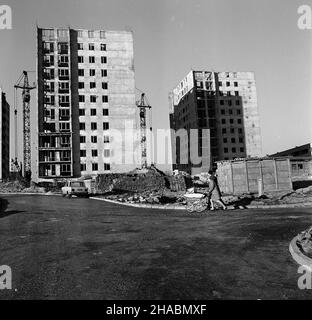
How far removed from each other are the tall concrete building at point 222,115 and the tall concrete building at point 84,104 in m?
26.6

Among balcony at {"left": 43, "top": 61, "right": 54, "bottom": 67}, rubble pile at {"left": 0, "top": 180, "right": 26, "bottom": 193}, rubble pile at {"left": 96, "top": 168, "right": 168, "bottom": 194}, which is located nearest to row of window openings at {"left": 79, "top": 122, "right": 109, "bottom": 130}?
A: balcony at {"left": 43, "top": 61, "right": 54, "bottom": 67}

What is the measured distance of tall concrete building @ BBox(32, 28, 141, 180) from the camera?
59.9 metres

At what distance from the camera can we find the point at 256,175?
976 inches

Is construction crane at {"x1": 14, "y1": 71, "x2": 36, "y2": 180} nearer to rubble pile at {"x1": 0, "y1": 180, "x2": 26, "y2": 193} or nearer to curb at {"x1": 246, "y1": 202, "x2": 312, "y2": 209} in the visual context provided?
rubble pile at {"x1": 0, "y1": 180, "x2": 26, "y2": 193}

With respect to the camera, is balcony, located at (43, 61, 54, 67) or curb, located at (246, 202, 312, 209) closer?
curb, located at (246, 202, 312, 209)

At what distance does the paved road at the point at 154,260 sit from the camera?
5.03 meters

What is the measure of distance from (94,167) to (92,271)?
180 feet

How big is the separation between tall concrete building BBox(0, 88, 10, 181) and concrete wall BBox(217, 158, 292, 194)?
253ft

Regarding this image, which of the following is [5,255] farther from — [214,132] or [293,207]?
[214,132]

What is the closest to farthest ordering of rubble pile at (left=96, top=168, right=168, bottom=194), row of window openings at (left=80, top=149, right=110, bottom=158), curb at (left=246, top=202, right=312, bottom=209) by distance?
curb at (left=246, top=202, right=312, bottom=209)
rubble pile at (left=96, top=168, right=168, bottom=194)
row of window openings at (left=80, top=149, right=110, bottom=158)

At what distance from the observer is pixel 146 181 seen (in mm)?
45031

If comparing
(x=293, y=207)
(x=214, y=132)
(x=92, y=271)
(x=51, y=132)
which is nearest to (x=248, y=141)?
(x=214, y=132)

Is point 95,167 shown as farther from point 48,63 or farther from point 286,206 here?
point 286,206
